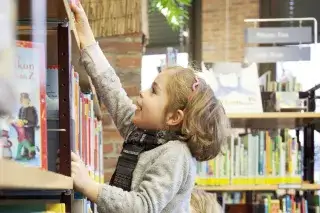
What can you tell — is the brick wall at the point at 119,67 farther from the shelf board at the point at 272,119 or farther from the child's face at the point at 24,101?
the child's face at the point at 24,101

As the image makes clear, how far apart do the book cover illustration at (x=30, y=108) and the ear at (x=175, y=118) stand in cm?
54

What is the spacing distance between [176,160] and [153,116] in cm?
16

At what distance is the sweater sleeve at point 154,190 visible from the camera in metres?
1.31

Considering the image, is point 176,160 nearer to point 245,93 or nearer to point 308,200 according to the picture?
point 245,93

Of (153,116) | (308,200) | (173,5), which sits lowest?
(308,200)

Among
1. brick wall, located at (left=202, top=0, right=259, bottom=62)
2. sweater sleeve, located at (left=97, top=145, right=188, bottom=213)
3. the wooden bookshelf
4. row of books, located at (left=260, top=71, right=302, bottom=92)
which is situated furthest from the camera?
brick wall, located at (left=202, top=0, right=259, bottom=62)

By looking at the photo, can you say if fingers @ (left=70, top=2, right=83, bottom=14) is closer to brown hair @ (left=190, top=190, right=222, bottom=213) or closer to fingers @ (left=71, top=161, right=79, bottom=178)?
fingers @ (left=71, top=161, right=79, bottom=178)

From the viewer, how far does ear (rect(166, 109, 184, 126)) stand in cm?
153

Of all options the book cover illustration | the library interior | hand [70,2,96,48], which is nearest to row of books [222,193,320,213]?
the library interior

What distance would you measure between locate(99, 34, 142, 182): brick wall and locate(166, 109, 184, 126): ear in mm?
1943

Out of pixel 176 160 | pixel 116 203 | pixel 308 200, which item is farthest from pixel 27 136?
pixel 308 200

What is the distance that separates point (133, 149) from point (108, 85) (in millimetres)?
207

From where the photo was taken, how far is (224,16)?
19.0ft

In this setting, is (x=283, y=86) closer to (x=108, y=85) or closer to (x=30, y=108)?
(x=108, y=85)
